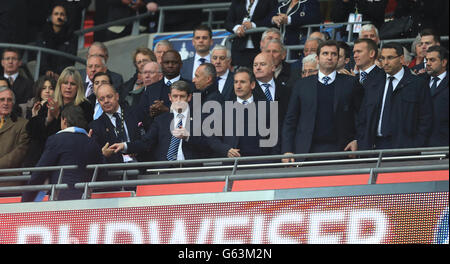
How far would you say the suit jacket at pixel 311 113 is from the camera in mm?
12758

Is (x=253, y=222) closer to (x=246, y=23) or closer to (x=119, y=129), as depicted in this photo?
(x=119, y=129)

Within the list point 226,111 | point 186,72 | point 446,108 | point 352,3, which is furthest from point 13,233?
point 352,3

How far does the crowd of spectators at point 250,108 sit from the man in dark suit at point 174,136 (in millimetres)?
13

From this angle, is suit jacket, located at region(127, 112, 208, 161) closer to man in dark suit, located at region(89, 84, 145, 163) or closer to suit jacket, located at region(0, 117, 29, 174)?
man in dark suit, located at region(89, 84, 145, 163)

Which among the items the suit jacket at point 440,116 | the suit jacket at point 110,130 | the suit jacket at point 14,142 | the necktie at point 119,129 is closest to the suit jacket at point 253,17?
the suit jacket at point 110,130


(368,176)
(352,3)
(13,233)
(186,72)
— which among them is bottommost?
(13,233)

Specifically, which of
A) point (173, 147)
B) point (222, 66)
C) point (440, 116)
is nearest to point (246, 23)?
point (222, 66)

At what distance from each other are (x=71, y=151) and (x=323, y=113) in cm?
276

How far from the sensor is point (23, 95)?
1592cm

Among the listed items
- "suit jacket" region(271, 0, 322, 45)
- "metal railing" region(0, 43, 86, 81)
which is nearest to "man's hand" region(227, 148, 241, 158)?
"suit jacket" region(271, 0, 322, 45)

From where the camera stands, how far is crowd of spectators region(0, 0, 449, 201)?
1251 cm

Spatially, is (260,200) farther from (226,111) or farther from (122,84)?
(122,84)

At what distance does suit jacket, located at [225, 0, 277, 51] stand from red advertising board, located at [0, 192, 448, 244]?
14.3 feet
